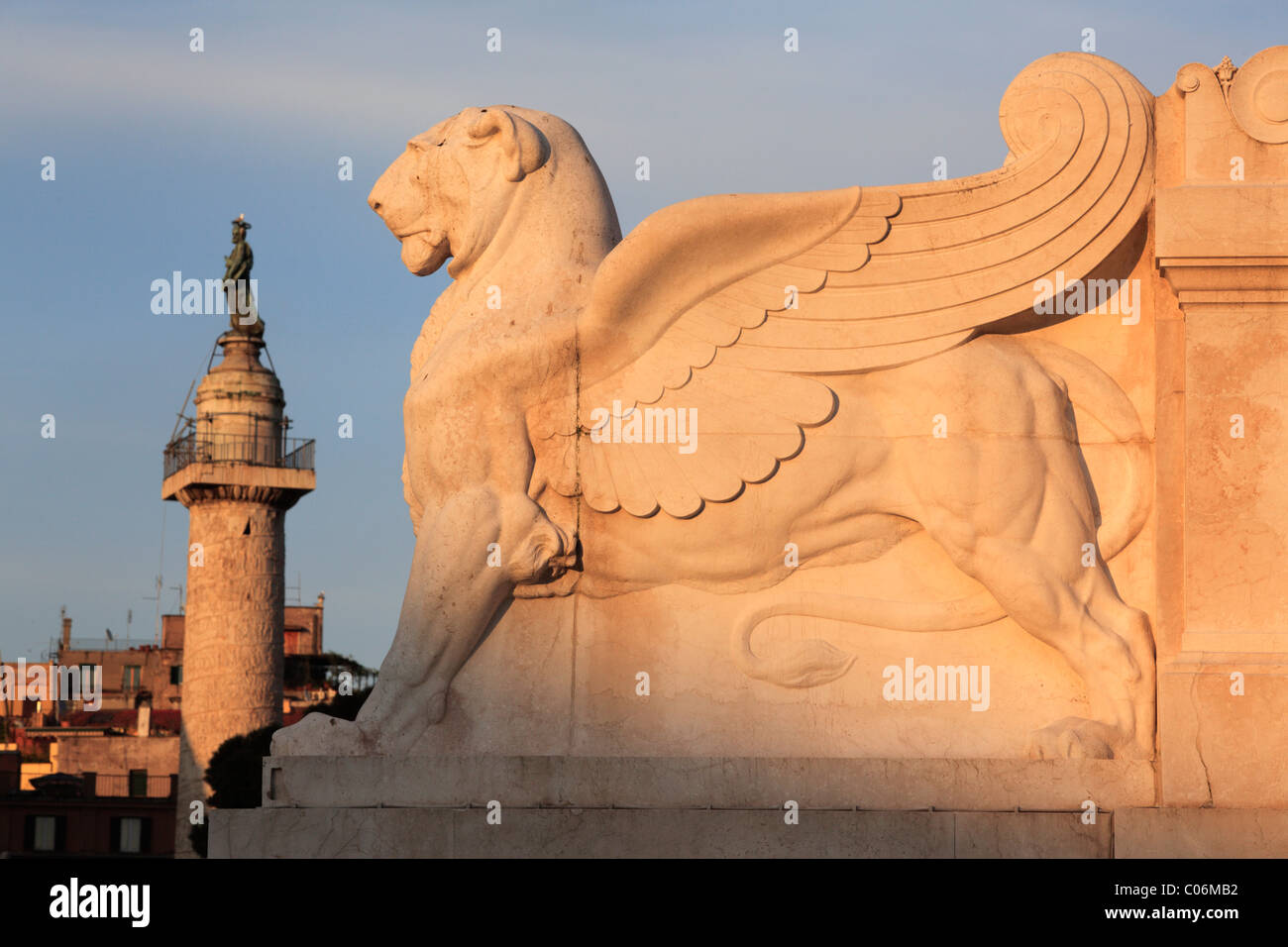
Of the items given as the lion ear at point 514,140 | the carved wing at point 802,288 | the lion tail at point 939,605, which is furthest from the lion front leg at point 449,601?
the lion ear at point 514,140

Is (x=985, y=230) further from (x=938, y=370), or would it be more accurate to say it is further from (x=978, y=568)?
(x=978, y=568)

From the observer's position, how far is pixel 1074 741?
6543mm

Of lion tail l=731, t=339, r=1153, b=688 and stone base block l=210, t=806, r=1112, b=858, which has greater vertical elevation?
lion tail l=731, t=339, r=1153, b=688

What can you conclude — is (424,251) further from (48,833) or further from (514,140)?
(48,833)

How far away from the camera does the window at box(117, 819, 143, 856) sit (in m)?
49.2

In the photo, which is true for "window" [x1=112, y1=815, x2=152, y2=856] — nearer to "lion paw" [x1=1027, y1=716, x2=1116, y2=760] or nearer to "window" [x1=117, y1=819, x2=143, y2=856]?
"window" [x1=117, y1=819, x2=143, y2=856]

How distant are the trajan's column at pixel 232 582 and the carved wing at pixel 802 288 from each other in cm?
3145

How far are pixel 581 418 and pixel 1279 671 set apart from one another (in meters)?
2.80

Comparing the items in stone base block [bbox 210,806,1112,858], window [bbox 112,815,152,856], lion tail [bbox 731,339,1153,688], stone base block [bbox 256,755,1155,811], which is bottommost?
window [bbox 112,815,152,856]

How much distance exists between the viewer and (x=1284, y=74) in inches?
268

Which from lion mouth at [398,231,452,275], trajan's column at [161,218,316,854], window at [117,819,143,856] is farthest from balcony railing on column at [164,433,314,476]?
lion mouth at [398,231,452,275]

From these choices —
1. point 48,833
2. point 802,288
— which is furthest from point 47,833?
point 802,288

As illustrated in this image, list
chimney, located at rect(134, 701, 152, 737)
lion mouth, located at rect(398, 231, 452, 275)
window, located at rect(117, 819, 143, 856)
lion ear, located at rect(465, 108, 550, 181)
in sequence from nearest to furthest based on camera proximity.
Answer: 1. lion ear, located at rect(465, 108, 550, 181)
2. lion mouth, located at rect(398, 231, 452, 275)
3. window, located at rect(117, 819, 143, 856)
4. chimney, located at rect(134, 701, 152, 737)
